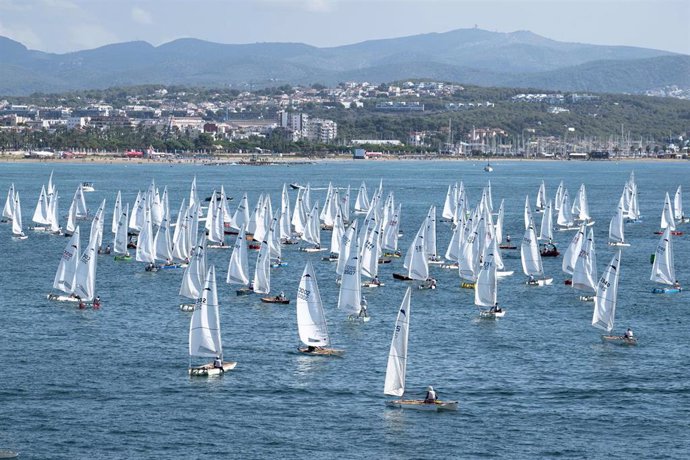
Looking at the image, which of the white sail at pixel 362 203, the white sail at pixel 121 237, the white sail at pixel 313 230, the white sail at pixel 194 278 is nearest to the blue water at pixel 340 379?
the white sail at pixel 194 278

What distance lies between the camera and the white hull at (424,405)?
40.0 meters

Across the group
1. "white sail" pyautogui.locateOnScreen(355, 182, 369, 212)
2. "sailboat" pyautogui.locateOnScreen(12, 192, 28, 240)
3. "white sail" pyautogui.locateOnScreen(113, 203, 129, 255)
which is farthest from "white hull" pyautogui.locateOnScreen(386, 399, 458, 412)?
"white sail" pyautogui.locateOnScreen(355, 182, 369, 212)

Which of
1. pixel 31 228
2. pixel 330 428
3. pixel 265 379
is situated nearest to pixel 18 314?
pixel 265 379

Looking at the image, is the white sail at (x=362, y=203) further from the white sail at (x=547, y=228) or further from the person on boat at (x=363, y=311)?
the person on boat at (x=363, y=311)

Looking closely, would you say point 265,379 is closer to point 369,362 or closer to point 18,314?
point 369,362

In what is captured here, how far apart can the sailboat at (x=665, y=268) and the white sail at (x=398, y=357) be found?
88.2 feet

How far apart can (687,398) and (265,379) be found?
1357 centimetres

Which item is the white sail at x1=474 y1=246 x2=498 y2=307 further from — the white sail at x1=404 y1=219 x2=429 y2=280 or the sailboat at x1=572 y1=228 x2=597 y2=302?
the white sail at x1=404 y1=219 x2=429 y2=280

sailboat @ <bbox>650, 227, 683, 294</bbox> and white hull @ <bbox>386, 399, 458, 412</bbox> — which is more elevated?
sailboat @ <bbox>650, 227, 683, 294</bbox>

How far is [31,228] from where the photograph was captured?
9475 cm

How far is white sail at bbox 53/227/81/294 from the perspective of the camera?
5745 centimetres

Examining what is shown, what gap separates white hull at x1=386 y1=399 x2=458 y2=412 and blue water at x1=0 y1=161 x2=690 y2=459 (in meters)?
0.28

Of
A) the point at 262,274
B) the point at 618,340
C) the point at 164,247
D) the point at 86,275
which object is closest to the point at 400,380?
the point at 618,340

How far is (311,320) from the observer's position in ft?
155
